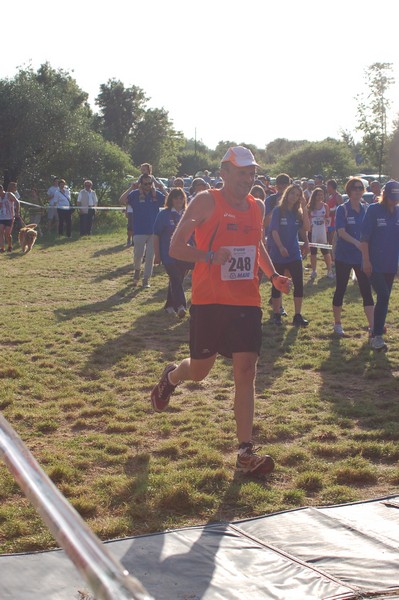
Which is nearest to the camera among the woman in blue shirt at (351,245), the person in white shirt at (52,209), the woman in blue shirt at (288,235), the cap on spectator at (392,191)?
the cap on spectator at (392,191)

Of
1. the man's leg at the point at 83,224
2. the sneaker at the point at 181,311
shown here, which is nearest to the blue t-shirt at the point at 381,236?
the sneaker at the point at 181,311

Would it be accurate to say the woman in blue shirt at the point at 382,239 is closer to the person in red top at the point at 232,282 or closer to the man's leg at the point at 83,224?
the person in red top at the point at 232,282

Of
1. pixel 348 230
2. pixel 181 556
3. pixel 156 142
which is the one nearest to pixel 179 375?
pixel 181 556

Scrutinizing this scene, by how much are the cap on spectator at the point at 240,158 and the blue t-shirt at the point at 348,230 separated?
16.8 ft

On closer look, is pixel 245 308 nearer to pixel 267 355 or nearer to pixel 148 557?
pixel 148 557

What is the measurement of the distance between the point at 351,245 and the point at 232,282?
17.0ft

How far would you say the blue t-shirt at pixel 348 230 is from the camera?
34.2 ft

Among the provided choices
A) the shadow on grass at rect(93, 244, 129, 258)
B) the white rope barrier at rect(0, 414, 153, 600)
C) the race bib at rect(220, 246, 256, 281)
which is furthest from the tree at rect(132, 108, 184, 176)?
the white rope barrier at rect(0, 414, 153, 600)

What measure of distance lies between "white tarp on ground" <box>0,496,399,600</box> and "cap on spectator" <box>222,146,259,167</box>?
2.18m

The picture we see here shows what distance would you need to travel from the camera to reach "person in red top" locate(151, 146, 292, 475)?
5465 millimetres

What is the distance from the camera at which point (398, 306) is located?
13266 millimetres

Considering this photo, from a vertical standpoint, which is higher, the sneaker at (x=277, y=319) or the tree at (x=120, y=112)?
the tree at (x=120, y=112)

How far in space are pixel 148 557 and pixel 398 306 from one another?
9728mm

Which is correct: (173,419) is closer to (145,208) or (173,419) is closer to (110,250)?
(145,208)
